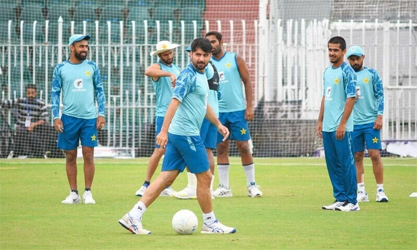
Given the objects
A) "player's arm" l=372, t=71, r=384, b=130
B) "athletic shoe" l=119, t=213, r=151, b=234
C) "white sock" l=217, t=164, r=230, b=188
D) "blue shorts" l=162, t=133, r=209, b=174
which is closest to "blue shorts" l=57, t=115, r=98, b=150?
"white sock" l=217, t=164, r=230, b=188

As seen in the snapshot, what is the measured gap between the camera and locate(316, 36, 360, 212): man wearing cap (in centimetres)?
1237

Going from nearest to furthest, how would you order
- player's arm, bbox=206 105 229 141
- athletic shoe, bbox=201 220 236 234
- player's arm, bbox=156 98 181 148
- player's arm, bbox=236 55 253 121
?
player's arm, bbox=156 98 181 148
athletic shoe, bbox=201 220 236 234
player's arm, bbox=206 105 229 141
player's arm, bbox=236 55 253 121

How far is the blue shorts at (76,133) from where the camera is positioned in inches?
536

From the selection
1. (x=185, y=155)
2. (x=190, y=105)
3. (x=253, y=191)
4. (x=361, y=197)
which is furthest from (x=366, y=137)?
(x=185, y=155)

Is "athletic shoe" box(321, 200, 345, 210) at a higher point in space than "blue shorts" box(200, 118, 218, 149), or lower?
lower

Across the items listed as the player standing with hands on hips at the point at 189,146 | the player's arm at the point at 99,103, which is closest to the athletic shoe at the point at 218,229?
the player standing with hands on hips at the point at 189,146

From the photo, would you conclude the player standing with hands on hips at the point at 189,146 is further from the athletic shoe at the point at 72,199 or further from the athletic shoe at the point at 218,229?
the athletic shoe at the point at 72,199

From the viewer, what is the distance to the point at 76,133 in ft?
45.0

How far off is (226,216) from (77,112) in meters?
3.10

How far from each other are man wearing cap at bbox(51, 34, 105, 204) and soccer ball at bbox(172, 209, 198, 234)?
375cm

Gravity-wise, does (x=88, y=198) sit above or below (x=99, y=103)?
below

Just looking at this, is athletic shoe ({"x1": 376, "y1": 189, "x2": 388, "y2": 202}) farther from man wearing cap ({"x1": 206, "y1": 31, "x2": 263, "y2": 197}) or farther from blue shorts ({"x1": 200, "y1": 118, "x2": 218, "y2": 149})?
blue shorts ({"x1": 200, "y1": 118, "x2": 218, "y2": 149})

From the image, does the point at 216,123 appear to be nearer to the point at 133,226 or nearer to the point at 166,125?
the point at 166,125

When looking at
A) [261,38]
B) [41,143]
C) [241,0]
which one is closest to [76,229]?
[41,143]
